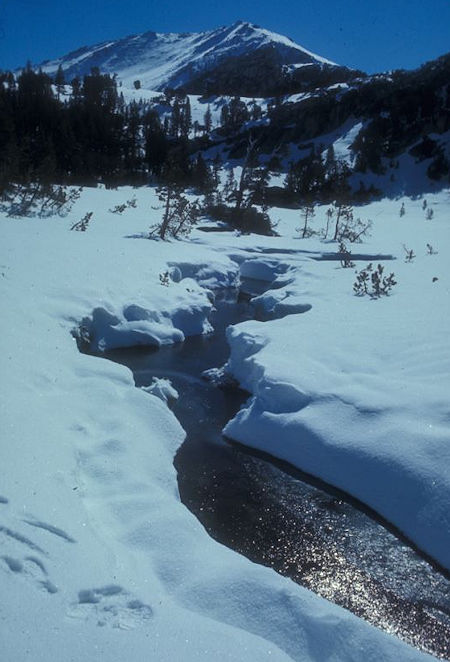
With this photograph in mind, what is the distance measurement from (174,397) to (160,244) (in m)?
10.5

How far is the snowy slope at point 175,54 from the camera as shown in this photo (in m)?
123

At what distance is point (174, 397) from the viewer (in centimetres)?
873

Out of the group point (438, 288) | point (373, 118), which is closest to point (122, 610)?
point (438, 288)

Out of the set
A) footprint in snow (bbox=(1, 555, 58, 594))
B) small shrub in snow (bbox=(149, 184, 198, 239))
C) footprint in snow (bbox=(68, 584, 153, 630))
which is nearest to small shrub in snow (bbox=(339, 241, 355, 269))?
small shrub in snow (bbox=(149, 184, 198, 239))

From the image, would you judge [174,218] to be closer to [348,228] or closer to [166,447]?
[348,228]

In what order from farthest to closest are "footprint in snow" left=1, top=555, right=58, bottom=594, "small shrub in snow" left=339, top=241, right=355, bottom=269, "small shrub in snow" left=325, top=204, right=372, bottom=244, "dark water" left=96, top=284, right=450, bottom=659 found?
"small shrub in snow" left=325, top=204, right=372, bottom=244, "small shrub in snow" left=339, top=241, right=355, bottom=269, "dark water" left=96, top=284, right=450, bottom=659, "footprint in snow" left=1, top=555, right=58, bottom=594

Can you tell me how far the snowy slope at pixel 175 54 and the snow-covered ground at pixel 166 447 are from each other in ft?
398

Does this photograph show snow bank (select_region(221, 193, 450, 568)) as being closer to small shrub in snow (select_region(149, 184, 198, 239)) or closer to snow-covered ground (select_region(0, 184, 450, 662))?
snow-covered ground (select_region(0, 184, 450, 662))

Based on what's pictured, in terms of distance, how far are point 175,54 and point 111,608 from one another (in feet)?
630

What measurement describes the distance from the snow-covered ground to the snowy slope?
121268 millimetres

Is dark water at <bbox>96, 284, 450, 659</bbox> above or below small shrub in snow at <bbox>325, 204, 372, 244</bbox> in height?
below

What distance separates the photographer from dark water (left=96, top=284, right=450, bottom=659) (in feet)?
15.6

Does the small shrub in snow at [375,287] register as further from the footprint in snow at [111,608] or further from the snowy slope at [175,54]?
the snowy slope at [175,54]

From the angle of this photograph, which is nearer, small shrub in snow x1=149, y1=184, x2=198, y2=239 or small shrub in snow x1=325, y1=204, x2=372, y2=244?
small shrub in snow x1=149, y1=184, x2=198, y2=239
